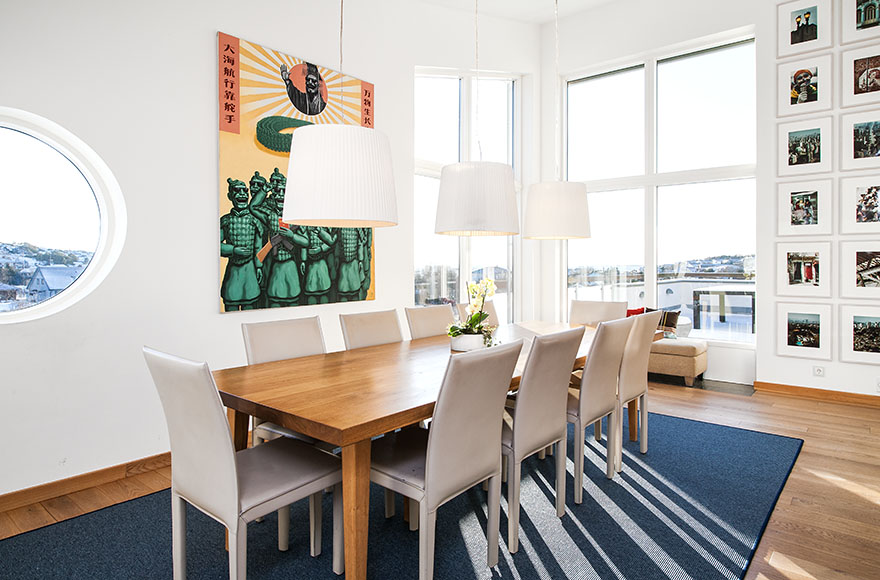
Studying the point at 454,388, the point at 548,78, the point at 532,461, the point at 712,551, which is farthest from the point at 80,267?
the point at 548,78

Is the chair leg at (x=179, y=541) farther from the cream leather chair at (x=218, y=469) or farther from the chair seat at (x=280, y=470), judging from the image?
the chair seat at (x=280, y=470)

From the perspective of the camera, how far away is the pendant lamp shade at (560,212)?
3.41 meters

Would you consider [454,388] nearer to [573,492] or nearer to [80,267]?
[573,492]

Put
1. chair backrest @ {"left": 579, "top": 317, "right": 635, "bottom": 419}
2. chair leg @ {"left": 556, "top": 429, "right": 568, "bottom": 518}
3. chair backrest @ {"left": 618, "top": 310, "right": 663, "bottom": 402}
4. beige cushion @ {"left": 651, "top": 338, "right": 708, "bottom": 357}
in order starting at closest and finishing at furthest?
chair leg @ {"left": 556, "top": 429, "right": 568, "bottom": 518} → chair backrest @ {"left": 579, "top": 317, "right": 635, "bottom": 419} → chair backrest @ {"left": 618, "top": 310, "right": 663, "bottom": 402} → beige cushion @ {"left": 651, "top": 338, "right": 708, "bottom": 357}

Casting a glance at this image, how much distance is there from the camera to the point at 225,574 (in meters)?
1.99

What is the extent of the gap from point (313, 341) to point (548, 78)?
482 centimetres

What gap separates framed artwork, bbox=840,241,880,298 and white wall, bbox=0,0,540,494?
4656mm

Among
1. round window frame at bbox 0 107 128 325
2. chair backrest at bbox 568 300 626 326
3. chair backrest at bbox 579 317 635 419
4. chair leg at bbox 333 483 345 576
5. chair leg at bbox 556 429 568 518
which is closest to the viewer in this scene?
chair leg at bbox 333 483 345 576

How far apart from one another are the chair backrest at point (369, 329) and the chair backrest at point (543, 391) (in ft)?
4.09

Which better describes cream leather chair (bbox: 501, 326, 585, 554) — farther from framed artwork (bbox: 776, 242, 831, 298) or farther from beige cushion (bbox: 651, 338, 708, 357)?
framed artwork (bbox: 776, 242, 831, 298)

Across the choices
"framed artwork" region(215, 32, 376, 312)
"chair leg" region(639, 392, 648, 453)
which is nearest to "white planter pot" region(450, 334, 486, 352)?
"chair leg" region(639, 392, 648, 453)

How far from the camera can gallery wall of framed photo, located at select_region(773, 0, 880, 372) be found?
432 centimetres

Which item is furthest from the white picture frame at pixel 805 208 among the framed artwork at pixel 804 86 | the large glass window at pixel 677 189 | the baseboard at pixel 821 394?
the baseboard at pixel 821 394

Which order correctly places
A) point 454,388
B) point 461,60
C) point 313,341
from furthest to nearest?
point 461,60 < point 313,341 < point 454,388
